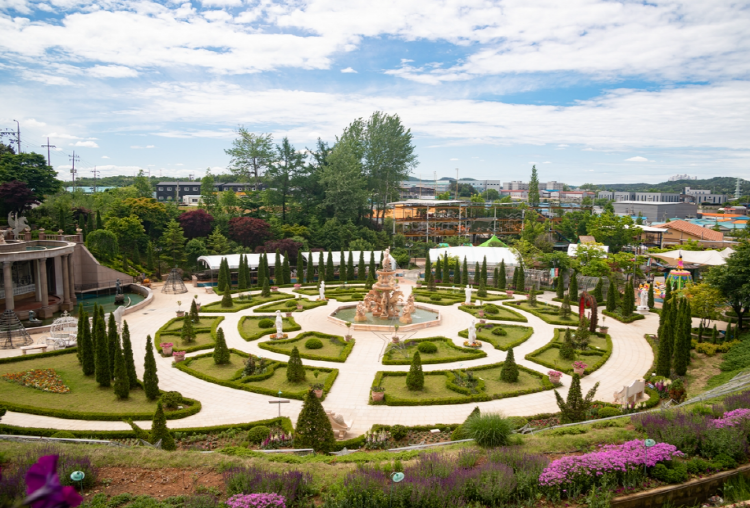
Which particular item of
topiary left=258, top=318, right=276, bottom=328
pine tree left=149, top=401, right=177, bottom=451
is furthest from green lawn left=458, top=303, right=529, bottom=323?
pine tree left=149, top=401, right=177, bottom=451

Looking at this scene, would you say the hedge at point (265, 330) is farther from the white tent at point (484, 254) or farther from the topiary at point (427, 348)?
the white tent at point (484, 254)

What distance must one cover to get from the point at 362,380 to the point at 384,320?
32.2 ft

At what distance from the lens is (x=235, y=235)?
50031mm

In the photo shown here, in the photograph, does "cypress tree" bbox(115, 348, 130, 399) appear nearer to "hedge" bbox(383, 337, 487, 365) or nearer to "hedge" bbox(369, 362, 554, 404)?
"hedge" bbox(369, 362, 554, 404)

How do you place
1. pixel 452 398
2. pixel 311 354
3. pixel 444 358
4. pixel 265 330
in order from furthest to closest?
pixel 265 330
pixel 311 354
pixel 444 358
pixel 452 398

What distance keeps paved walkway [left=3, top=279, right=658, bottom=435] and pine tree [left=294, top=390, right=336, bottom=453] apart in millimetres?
2564

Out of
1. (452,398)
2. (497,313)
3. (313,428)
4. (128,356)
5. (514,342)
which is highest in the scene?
(128,356)

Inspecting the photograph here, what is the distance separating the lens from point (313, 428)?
13594mm

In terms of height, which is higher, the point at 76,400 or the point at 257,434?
the point at 257,434

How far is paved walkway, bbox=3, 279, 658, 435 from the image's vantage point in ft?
55.3

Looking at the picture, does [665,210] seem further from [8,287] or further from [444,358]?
[8,287]

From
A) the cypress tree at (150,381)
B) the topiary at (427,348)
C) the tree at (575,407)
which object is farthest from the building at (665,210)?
the cypress tree at (150,381)

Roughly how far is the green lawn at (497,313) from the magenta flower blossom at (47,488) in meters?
29.9

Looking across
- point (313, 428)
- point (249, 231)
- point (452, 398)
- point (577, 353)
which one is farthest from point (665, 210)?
point (313, 428)
